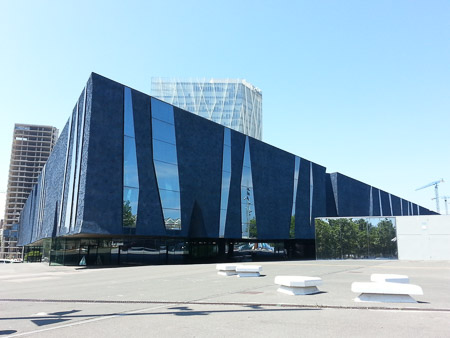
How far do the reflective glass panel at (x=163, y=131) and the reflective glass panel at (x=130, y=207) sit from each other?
629cm

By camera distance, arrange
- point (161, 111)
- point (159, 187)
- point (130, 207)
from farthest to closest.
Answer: point (161, 111) → point (159, 187) → point (130, 207)

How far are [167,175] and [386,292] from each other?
94.2ft

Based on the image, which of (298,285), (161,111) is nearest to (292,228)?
(161,111)

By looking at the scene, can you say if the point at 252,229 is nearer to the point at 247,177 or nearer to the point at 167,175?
the point at 247,177

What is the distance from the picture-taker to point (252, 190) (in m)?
46.8

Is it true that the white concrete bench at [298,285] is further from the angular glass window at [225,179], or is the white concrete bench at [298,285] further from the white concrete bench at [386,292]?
the angular glass window at [225,179]

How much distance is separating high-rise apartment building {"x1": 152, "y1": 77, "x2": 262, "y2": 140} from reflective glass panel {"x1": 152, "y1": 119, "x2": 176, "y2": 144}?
102 m

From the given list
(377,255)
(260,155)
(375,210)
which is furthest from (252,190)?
(375,210)

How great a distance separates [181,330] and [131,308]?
318 cm

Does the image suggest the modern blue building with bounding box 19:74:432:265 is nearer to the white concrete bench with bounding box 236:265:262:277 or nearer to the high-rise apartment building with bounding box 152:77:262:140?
the white concrete bench with bounding box 236:265:262:277

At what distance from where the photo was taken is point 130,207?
1303 inches

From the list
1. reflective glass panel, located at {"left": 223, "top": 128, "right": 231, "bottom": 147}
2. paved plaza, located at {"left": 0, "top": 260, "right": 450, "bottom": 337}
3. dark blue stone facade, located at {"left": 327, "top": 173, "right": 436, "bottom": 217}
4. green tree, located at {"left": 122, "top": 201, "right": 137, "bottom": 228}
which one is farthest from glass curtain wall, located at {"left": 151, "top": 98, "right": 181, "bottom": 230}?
dark blue stone facade, located at {"left": 327, "top": 173, "right": 436, "bottom": 217}

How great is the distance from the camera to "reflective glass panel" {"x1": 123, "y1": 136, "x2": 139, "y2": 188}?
33.3m

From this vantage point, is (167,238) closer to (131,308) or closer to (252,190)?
(252,190)
